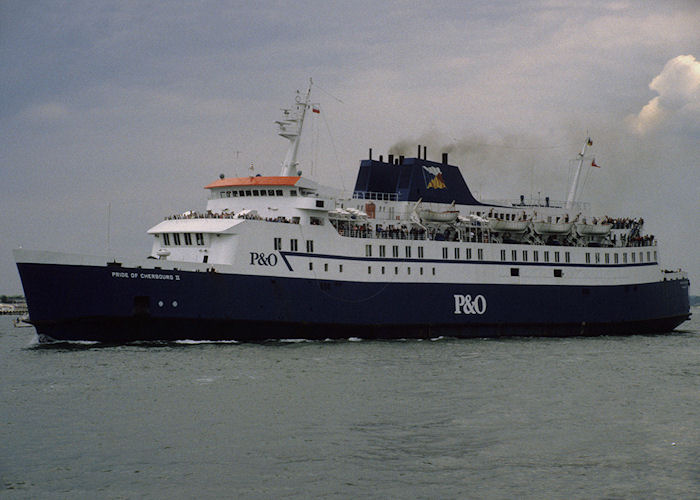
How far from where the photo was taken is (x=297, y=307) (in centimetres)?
3553

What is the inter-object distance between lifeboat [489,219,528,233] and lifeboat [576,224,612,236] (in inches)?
155

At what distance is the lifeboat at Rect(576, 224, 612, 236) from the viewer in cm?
4659

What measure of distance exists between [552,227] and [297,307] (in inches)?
683

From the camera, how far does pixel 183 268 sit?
107 ft

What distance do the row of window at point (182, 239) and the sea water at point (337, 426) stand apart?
636cm

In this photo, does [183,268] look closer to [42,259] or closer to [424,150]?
[42,259]

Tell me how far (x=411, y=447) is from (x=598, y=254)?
32.4 meters

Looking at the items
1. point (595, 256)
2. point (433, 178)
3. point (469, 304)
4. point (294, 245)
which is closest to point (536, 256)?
point (595, 256)

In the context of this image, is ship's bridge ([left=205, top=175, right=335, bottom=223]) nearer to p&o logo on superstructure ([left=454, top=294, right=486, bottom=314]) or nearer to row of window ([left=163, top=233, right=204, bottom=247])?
row of window ([left=163, top=233, right=204, bottom=247])

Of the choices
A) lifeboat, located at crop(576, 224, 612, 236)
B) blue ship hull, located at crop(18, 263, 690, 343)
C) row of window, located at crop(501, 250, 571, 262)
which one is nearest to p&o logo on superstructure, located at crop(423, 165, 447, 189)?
row of window, located at crop(501, 250, 571, 262)

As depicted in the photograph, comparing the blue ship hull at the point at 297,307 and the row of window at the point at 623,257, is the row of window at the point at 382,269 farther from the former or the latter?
the row of window at the point at 623,257

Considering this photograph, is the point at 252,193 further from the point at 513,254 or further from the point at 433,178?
the point at 513,254

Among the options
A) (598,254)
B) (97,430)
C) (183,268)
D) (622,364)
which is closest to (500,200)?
(598,254)

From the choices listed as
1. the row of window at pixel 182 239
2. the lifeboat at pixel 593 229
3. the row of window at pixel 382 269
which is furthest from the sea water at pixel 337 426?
the lifeboat at pixel 593 229
